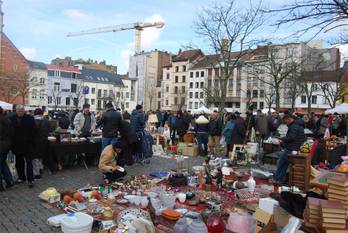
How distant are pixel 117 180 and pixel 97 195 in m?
1.39

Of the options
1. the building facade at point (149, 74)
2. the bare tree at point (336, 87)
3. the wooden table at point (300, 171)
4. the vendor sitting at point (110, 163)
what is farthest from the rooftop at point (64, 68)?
the wooden table at point (300, 171)

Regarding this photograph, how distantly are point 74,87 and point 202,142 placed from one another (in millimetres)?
62619

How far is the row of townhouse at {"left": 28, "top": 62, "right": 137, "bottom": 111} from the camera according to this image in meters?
64.1

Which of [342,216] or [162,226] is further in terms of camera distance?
[162,226]

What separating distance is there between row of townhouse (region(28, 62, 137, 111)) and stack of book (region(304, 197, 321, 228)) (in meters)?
57.1

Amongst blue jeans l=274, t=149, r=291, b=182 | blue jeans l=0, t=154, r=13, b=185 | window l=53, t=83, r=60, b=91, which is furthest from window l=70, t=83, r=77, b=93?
blue jeans l=274, t=149, r=291, b=182

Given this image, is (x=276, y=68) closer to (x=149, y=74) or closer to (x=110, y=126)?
(x=110, y=126)

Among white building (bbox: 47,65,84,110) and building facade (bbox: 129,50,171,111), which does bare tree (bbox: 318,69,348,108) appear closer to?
white building (bbox: 47,65,84,110)

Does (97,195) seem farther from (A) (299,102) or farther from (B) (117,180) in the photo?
(A) (299,102)

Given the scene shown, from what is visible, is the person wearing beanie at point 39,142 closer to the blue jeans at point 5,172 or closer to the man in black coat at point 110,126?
the blue jeans at point 5,172

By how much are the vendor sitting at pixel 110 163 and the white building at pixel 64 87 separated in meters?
60.4

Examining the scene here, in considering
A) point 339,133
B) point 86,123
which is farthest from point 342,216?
point 339,133

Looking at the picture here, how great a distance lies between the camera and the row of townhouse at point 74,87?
64.1 meters

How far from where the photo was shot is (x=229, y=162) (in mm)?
11086
